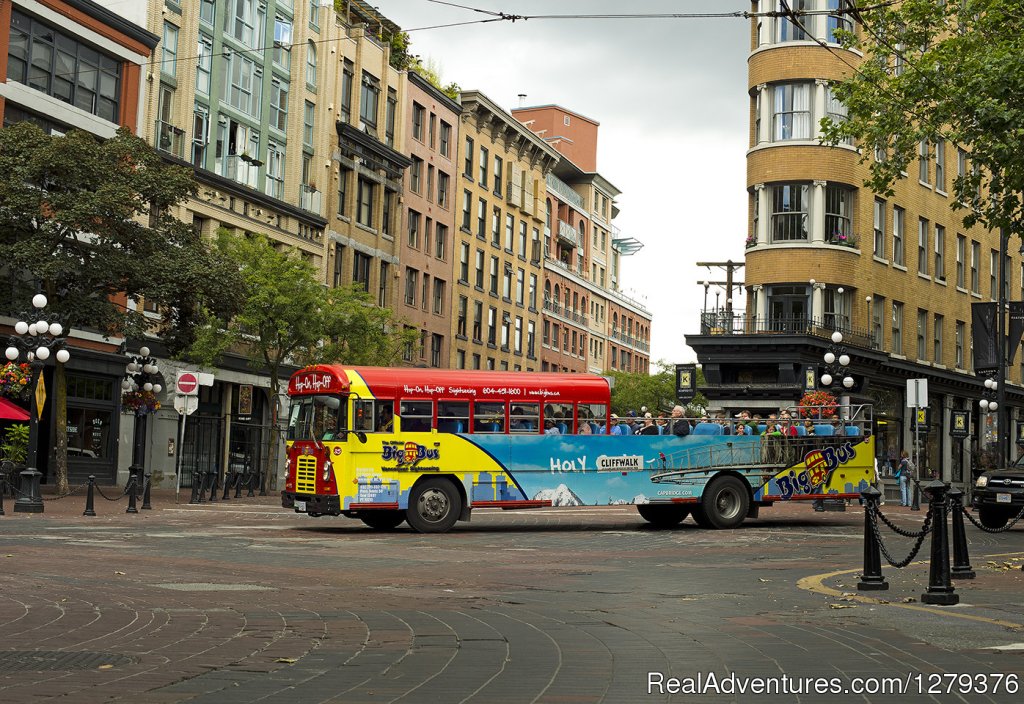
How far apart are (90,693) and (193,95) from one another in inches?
1705

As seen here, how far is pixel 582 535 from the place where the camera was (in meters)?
24.6

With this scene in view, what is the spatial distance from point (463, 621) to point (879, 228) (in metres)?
45.4

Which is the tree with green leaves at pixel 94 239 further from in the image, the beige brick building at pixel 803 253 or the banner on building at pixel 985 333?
the banner on building at pixel 985 333

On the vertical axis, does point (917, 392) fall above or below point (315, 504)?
above

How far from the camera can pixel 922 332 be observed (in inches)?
2267

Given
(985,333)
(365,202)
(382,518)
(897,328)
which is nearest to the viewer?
(382,518)

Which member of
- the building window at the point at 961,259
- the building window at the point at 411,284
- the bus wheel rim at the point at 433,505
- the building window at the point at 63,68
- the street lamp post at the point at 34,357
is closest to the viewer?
the bus wheel rim at the point at 433,505

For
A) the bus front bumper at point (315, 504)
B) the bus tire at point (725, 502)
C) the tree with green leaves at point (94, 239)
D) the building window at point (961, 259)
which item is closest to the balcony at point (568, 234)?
the building window at point (961, 259)

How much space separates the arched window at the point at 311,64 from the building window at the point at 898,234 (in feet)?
79.5

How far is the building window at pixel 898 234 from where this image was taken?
179 feet

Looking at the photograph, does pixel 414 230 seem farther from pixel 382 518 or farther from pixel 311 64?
pixel 382 518

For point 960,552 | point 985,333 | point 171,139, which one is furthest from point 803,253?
point 960,552

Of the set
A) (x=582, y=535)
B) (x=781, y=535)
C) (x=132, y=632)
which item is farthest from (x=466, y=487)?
(x=132, y=632)

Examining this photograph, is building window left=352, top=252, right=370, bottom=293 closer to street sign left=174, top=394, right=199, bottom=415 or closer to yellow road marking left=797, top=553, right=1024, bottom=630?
street sign left=174, top=394, right=199, bottom=415
